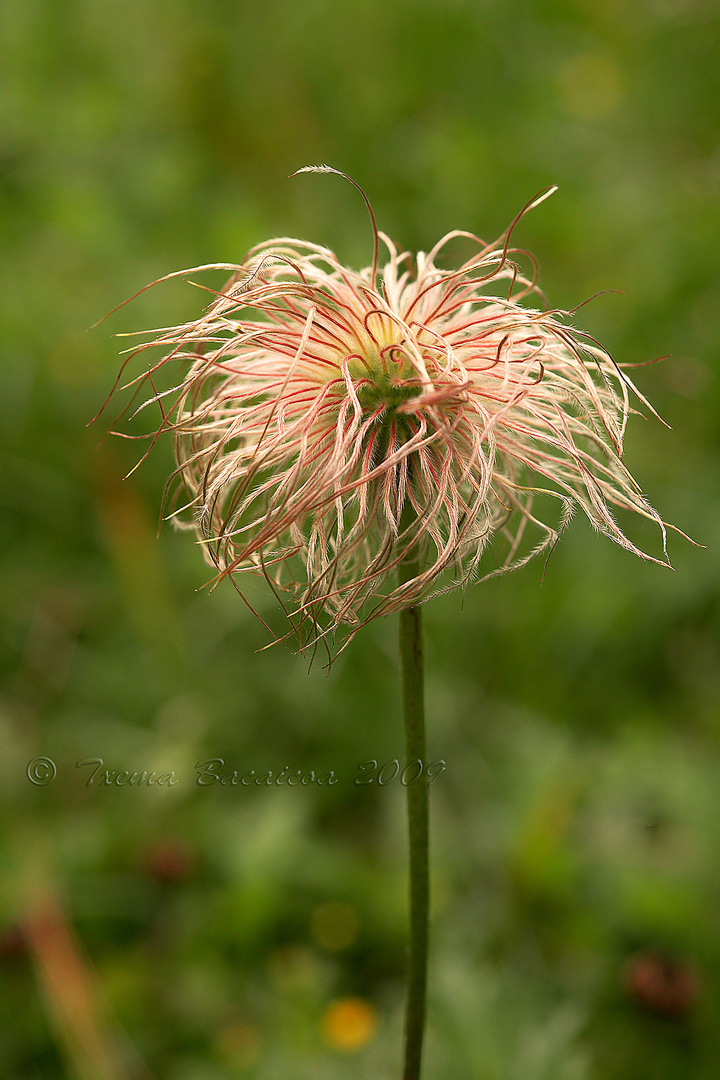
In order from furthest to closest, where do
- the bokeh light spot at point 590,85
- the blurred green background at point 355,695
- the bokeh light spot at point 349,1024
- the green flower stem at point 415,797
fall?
the bokeh light spot at point 590,85, the blurred green background at point 355,695, the bokeh light spot at point 349,1024, the green flower stem at point 415,797

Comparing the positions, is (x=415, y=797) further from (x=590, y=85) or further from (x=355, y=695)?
(x=590, y=85)

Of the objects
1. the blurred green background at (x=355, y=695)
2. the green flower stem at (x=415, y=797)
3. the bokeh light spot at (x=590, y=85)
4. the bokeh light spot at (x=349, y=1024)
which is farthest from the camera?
the bokeh light spot at (x=590, y=85)

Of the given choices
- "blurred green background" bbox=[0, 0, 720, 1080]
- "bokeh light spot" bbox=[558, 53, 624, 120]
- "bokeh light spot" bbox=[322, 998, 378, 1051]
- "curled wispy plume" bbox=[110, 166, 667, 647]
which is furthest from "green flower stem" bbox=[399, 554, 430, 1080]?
"bokeh light spot" bbox=[558, 53, 624, 120]

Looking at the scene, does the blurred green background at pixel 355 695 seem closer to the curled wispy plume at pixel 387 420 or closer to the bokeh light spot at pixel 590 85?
the bokeh light spot at pixel 590 85

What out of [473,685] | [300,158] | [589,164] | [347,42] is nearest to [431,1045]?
[473,685]

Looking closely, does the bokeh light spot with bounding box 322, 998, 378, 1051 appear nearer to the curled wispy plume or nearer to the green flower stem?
the green flower stem

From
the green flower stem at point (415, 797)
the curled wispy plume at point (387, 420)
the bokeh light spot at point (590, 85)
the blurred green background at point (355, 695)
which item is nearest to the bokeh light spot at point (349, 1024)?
the blurred green background at point (355, 695)

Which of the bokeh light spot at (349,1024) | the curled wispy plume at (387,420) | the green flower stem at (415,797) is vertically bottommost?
the bokeh light spot at (349,1024)
